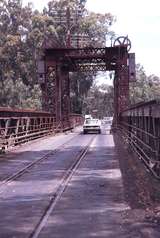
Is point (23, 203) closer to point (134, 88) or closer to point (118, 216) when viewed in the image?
point (118, 216)

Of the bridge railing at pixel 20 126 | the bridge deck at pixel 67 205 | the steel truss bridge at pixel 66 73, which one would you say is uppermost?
the steel truss bridge at pixel 66 73

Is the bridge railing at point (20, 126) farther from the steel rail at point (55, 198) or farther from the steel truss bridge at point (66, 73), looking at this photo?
the steel rail at point (55, 198)

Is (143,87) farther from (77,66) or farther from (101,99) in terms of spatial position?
(77,66)

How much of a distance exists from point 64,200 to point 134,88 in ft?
417

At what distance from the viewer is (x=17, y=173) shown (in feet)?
68.0

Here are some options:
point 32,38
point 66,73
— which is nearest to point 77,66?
point 66,73

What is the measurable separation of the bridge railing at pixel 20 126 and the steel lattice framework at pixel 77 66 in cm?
667

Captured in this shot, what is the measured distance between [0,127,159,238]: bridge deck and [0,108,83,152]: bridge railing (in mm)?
10984

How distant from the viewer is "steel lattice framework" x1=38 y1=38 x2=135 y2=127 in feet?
196

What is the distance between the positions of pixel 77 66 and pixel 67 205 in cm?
5282

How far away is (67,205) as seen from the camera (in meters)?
13.2

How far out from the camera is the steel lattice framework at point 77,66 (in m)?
59.9

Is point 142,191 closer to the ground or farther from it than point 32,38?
closer to the ground

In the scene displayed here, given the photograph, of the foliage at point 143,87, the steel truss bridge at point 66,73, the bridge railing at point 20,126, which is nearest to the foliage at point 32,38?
the foliage at point 143,87
